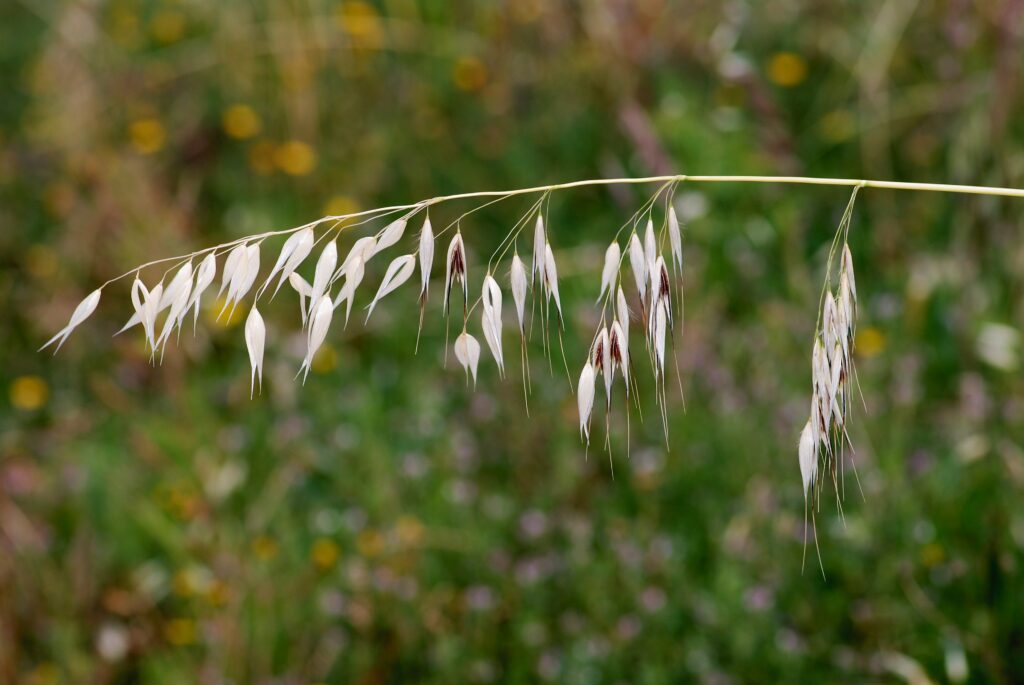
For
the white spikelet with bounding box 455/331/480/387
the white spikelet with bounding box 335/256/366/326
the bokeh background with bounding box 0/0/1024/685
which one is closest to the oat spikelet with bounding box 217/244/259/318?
the white spikelet with bounding box 335/256/366/326

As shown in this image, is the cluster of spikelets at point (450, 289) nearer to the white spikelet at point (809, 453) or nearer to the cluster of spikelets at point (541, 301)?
the cluster of spikelets at point (541, 301)

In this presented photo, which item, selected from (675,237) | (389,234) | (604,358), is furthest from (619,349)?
(389,234)

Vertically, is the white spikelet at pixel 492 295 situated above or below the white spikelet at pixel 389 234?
below

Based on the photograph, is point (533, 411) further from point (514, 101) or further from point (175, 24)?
point (175, 24)

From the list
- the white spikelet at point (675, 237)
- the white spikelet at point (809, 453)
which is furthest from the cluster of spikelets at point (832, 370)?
the white spikelet at point (675, 237)

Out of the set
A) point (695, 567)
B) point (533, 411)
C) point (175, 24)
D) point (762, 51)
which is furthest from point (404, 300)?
point (175, 24)

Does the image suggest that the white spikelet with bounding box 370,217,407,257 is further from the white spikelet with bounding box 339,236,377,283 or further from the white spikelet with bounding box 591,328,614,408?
the white spikelet with bounding box 591,328,614,408
